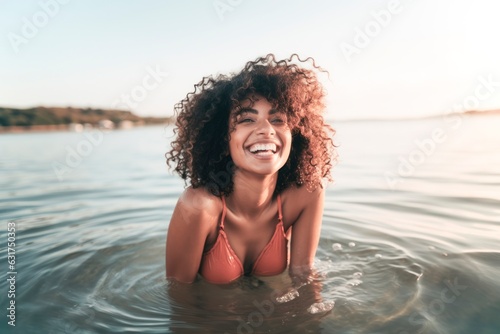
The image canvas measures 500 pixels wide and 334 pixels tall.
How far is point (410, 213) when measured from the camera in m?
6.65

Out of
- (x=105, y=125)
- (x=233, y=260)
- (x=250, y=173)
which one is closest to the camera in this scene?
(x=250, y=173)

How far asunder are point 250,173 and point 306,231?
87cm

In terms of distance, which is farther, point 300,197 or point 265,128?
point 300,197

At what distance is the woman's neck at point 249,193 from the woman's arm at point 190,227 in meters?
0.25

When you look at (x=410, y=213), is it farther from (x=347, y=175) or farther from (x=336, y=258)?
(x=347, y=175)

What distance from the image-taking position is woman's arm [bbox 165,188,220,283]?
11.1 ft

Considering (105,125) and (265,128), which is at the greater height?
(265,128)

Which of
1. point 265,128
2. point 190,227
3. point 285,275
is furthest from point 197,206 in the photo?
point 285,275

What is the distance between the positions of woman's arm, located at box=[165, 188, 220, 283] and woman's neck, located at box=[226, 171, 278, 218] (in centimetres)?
25

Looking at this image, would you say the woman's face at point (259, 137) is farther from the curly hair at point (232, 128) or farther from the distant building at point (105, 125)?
the distant building at point (105, 125)

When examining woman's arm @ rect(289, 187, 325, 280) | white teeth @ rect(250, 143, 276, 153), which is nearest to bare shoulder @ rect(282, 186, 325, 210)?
woman's arm @ rect(289, 187, 325, 280)

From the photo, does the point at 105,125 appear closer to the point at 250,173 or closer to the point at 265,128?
the point at 250,173

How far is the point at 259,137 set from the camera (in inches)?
135

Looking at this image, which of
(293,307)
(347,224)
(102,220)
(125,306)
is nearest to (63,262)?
(125,306)
